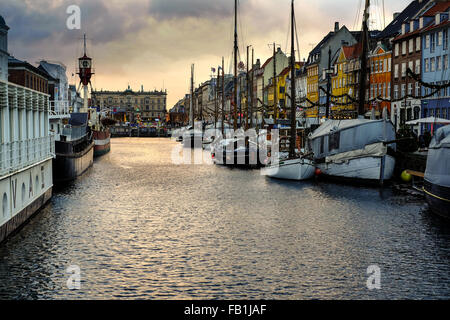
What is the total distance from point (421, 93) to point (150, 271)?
64115mm

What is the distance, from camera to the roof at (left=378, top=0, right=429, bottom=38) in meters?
84.1

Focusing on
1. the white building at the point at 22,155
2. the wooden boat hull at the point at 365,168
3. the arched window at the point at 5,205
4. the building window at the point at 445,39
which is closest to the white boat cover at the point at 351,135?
the wooden boat hull at the point at 365,168

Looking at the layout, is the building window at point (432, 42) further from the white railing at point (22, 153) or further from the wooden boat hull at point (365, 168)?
the white railing at point (22, 153)

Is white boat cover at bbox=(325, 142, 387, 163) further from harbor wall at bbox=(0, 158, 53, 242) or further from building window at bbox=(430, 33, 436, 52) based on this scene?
building window at bbox=(430, 33, 436, 52)

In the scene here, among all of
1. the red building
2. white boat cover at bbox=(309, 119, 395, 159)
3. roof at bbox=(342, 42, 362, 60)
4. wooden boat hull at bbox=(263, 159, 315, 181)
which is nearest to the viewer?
white boat cover at bbox=(309, 119, 395, 159)

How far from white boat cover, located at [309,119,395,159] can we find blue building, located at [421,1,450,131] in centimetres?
2599

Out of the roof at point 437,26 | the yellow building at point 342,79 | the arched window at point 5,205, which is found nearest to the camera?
the arched window at point 5,205

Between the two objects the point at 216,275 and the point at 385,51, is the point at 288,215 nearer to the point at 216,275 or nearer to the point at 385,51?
the point at 216,275

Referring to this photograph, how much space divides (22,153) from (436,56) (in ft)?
197

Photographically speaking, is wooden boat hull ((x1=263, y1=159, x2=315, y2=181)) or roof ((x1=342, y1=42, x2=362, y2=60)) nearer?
wooden boat hull ((x1=263, y1=159, x2=315, y2=181))

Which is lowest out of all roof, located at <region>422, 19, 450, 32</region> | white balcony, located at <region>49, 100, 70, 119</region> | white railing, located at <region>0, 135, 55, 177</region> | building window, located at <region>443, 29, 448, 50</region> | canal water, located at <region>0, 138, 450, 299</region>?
canal water, located at <region>0, 138, 450, 299</region>

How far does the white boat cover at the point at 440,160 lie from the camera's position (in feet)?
86.7

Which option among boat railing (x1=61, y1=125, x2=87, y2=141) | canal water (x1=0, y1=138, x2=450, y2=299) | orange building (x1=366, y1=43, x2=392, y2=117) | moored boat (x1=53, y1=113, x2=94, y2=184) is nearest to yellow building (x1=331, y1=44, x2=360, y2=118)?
orange building (x1=366, y1=43, x2=392, y2=117)

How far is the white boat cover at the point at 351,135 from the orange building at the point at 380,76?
39.4m
